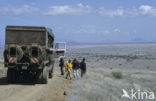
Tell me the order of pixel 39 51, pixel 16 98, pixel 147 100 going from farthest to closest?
pixel 39 51 → pixel 147 100 → pixel 16 98

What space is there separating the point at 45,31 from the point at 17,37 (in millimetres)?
1764

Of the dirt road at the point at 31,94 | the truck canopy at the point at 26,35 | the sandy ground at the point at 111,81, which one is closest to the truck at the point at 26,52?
the truck canopy at the point at 26,35

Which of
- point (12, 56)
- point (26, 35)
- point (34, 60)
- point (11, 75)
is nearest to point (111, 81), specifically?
point (34, 60)

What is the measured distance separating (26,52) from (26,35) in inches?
57.7

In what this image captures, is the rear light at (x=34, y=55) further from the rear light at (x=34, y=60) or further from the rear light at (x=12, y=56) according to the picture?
the rear light at (x=12, y=56)

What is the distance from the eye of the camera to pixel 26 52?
1692 cm

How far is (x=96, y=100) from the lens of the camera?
44.2ft

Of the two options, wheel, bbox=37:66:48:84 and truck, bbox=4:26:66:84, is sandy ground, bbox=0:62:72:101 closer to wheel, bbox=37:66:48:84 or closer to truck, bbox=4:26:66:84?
wheel, bbox=37:66:48:84

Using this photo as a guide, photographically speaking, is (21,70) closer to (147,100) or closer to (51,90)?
(51,90)

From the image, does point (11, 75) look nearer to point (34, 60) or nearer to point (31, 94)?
point (34, 60)

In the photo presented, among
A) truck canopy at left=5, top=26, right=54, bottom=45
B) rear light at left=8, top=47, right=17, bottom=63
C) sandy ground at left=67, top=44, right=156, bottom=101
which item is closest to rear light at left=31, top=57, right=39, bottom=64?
rear light at left=8, top=47, right=17, bottom=63

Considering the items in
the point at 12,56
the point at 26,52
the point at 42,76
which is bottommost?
the point at 42,76

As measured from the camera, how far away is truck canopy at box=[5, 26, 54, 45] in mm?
17656

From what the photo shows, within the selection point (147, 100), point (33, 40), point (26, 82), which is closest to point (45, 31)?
point (33, 40)
